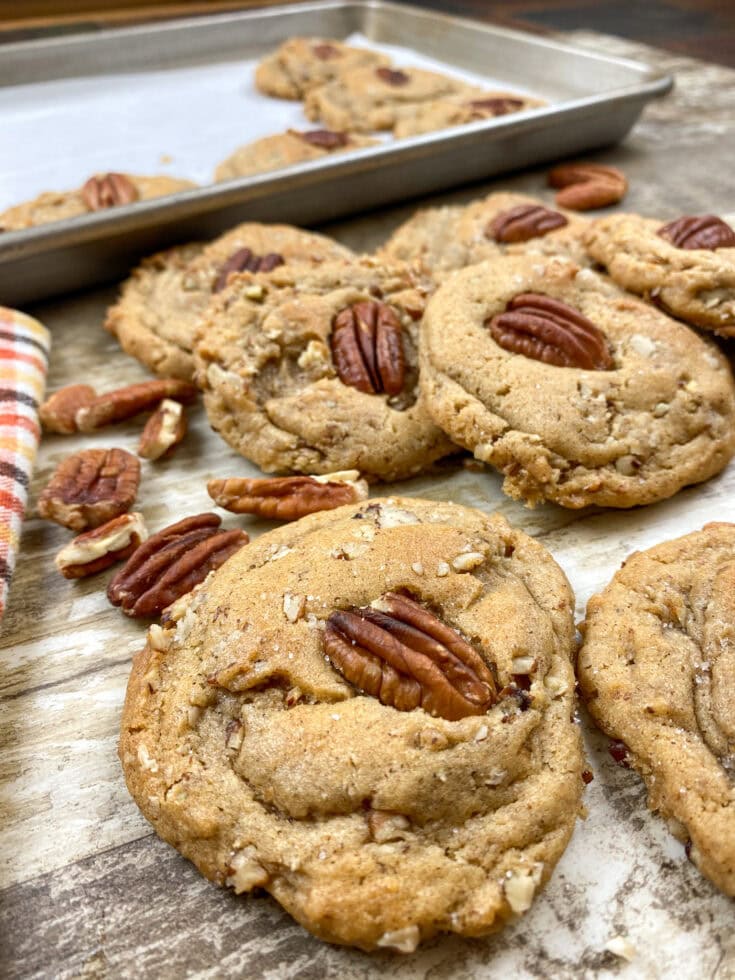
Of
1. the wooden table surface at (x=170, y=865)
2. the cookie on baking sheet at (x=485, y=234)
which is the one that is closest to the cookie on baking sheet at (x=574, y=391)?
the wooden table surface at (x=170, y=865)

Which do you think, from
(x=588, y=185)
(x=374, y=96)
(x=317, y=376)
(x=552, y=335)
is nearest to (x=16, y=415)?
(x=317, y=376)

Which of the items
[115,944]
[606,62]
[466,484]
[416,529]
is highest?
[606,62]

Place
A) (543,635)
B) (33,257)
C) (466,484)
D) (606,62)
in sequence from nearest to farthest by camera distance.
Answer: (543,635)
(466,484)
(33,257)
(606,62)

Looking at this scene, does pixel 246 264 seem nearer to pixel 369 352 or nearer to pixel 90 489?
pixel 369 352

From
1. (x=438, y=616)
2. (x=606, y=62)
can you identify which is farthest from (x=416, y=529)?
(x=606, y=62)

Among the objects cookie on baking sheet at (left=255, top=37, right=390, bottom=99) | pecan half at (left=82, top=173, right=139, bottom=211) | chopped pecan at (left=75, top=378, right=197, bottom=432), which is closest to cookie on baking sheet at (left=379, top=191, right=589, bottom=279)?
chopped pecan at (left=75, top=378, right=197, bottom=432)

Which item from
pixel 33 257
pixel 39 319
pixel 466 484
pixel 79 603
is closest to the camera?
pixel 79 603

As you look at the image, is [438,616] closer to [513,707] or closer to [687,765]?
[513,707]
